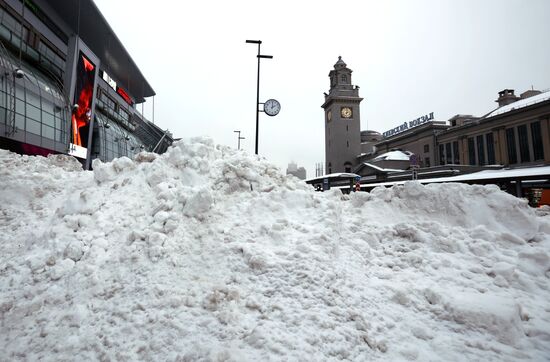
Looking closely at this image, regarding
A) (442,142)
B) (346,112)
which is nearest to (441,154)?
(442,142)

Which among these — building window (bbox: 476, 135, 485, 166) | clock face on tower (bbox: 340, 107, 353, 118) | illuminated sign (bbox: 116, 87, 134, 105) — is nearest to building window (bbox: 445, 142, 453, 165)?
building window (bbox: 476, 135, 485, 166)

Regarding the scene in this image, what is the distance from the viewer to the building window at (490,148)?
146ft

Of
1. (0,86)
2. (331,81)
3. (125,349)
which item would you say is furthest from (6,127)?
(331,81)

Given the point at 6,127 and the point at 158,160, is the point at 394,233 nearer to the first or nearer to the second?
the point at 158,160

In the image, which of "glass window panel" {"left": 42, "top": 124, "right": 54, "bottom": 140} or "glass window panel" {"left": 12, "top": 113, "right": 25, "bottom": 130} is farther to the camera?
"glass window panel" {"left": 42, "top": 124, "right": 54, "bottom": 140}

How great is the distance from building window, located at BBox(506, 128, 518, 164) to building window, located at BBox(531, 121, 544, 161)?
2.60 m

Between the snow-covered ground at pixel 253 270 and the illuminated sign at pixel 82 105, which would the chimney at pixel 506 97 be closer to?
→ the snow-covered ground at pixel 253 270

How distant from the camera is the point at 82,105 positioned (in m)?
23.6

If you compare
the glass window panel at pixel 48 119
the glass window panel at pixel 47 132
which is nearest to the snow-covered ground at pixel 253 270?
the glass window panel at pixel 47 132

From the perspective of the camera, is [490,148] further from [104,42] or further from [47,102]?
[47,102]

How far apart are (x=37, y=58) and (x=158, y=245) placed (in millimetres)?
23805

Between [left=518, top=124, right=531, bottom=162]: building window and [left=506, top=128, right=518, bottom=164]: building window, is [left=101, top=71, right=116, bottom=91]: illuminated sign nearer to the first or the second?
[left=506, top=128, right=518, bottom=164]: building window

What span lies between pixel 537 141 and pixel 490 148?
676cm

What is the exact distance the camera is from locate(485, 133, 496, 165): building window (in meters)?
44.4
